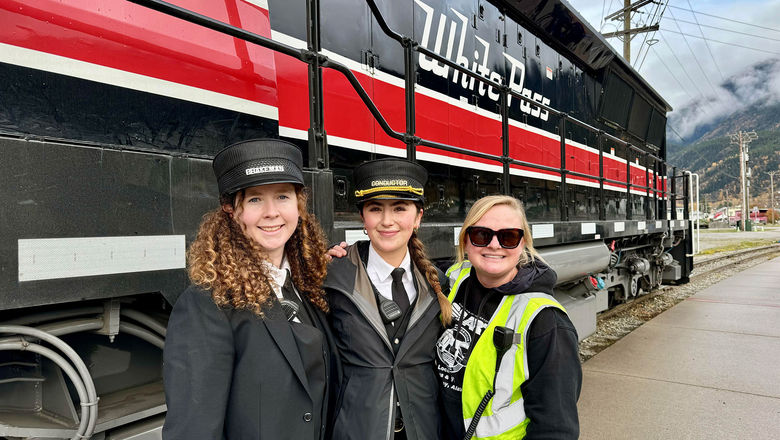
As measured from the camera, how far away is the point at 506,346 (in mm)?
1337

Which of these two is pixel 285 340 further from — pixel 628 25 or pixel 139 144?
pixel 628 25

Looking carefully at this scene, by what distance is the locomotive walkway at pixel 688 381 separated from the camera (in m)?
3.01

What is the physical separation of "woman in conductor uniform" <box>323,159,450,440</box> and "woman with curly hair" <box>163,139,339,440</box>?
0.28 feet

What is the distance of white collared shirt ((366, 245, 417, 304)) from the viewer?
151 cm

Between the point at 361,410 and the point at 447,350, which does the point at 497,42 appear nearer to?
the point at 447,350

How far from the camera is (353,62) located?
279 cm

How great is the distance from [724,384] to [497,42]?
328 cm

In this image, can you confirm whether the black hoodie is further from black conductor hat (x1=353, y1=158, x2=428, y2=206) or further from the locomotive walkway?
the locomotive walkway

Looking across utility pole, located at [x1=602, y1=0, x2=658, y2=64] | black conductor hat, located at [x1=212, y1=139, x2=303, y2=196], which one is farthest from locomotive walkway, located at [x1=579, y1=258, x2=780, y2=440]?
utility pole, located at [x1=602, y1=0, x2=658, y2=64]

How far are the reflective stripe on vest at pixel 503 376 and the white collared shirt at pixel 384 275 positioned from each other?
0.27 m

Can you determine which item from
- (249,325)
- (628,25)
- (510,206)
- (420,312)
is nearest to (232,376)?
(249,325)

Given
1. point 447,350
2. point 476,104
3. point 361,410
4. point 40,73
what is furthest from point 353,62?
point 361,410

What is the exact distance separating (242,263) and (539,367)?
837 mm

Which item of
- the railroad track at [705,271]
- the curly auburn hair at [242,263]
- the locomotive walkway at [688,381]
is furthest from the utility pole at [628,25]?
the curly auburn hair at [242,263]
